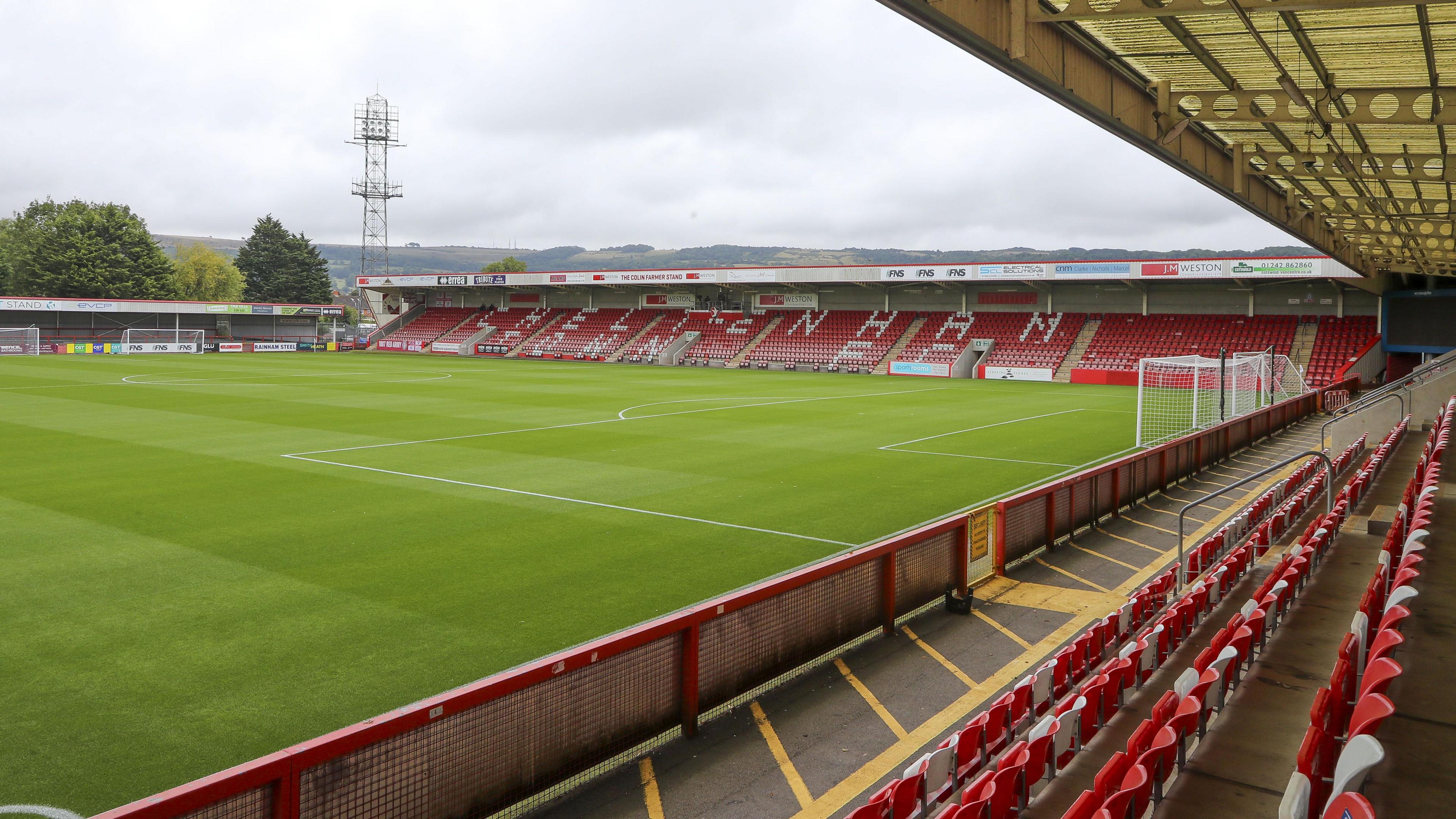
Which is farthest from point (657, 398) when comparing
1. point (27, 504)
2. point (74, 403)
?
point (27, 504)

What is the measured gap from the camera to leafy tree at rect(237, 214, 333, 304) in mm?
108562

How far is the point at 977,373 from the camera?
54625 millimetres

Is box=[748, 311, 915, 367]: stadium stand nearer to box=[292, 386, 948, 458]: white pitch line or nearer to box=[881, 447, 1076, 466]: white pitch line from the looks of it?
box=[292, 386, 948, 458]: white pitch line

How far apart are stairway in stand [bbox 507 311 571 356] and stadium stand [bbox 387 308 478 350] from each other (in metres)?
9.14

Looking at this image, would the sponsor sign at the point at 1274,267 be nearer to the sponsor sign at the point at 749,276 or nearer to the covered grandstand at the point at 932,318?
the covered grandstand at the point at 932,318

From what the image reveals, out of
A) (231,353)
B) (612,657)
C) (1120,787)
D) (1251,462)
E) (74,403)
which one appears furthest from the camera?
(231,353)

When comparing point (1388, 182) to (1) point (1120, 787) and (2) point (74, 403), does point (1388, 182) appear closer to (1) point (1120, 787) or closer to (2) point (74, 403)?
(1) point (1120, 787)

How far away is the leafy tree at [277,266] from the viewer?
356 ft

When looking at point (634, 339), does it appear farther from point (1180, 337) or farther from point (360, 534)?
point (360, 534)

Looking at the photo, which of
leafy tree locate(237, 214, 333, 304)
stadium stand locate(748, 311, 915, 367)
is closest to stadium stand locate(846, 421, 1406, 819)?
stadium stand locate(748, 311, 915, 367)

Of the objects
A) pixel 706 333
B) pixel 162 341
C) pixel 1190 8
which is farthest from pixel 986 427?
pixel 162 341

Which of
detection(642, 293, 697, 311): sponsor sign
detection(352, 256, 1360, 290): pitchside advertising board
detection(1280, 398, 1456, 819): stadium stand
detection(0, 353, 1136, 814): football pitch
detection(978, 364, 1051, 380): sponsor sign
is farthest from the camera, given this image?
detection(642, 293, 697, 311): sponsor sign

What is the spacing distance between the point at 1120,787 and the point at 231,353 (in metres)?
79.3

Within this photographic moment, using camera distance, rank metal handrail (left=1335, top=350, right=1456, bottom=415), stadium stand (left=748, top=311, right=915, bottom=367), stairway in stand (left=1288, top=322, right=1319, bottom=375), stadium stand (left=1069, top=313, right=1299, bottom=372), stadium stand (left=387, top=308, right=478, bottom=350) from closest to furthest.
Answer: metal handrail (left=1335, top=350, right=1456, bottom=415)
stairway in stand (left=1288, top=322, right=1319, bottom=375)
stadium stand (left=1069, top=313, right=1299, bottom=372)
stadium stand (left=748, top=311, right=915, bottom=367)
stadium stand (left=387, top=308, right=478, bottom=350)
